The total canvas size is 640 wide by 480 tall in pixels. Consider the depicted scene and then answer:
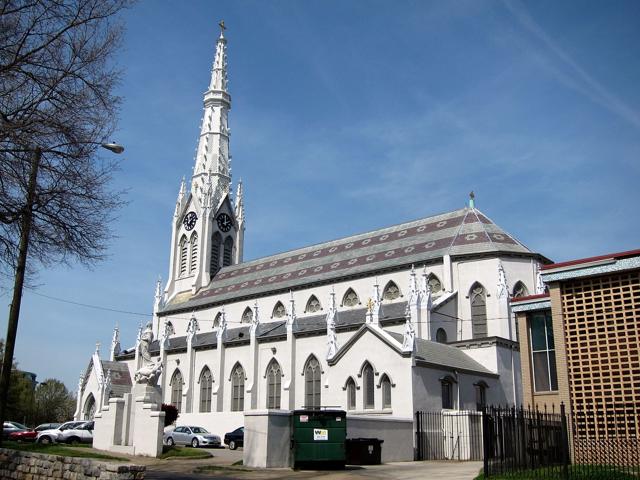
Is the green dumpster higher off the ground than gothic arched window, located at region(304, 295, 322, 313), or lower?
lower

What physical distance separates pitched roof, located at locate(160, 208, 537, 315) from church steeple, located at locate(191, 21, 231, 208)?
867 centimetres

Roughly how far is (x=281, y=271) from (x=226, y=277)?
807 cm

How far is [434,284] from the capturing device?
4378cm

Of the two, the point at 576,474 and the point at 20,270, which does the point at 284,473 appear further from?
the point at 20,270

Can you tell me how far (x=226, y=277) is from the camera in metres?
62.2

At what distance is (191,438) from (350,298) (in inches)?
607

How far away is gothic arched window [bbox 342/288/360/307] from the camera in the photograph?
47.2 meters

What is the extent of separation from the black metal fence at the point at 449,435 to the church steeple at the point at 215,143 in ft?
133

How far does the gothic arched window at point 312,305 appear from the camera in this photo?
162 feet

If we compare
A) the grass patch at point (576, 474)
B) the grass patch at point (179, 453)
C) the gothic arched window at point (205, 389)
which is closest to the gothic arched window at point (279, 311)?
the gothic arched window at point (205, 389)

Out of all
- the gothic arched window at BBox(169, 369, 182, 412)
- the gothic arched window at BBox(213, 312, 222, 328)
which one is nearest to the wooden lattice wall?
the gothic arched window at BBox(169, 369, 182, 412)

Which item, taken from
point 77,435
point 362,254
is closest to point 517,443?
point 77,435

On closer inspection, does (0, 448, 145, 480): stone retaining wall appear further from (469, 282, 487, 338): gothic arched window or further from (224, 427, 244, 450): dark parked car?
(469, 282, 487, 338): gothic arched window

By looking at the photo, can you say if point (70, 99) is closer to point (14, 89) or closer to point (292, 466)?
point (14, 89)
